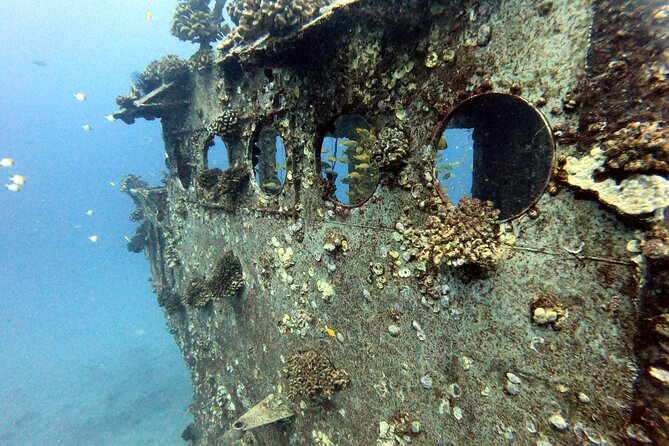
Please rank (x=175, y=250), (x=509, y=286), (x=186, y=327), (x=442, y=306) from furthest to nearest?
(x=186, y=327), (x=175, y=250), (x=442, y=306), (x=509, y=286)

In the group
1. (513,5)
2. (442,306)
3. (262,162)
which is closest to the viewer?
(513,5)

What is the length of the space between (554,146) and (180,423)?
27.1 meters

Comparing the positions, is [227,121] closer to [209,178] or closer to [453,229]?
[209,178]

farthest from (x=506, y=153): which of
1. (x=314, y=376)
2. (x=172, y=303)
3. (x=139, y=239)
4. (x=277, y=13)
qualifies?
(x=139, y=239)

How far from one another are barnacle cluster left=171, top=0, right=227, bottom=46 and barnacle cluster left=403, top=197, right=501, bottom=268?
7.69 meters

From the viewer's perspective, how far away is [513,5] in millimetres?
2572

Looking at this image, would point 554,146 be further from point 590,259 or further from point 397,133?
point 397,133

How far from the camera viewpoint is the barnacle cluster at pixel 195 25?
765 cm

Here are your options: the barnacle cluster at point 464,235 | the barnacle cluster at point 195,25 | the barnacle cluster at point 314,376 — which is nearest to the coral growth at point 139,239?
the barnacle cluster at point 195,25

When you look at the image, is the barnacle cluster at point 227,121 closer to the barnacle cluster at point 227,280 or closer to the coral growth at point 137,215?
the barnacle cluster at point 227,280

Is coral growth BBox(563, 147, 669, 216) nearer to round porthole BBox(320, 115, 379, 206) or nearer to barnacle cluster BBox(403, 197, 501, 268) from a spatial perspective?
barnacle cluster BBox(403, 197, 501, 268)

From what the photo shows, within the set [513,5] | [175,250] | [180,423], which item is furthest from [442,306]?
[180,423]

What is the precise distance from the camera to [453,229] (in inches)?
116

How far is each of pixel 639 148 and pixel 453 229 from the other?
4.47 feet
